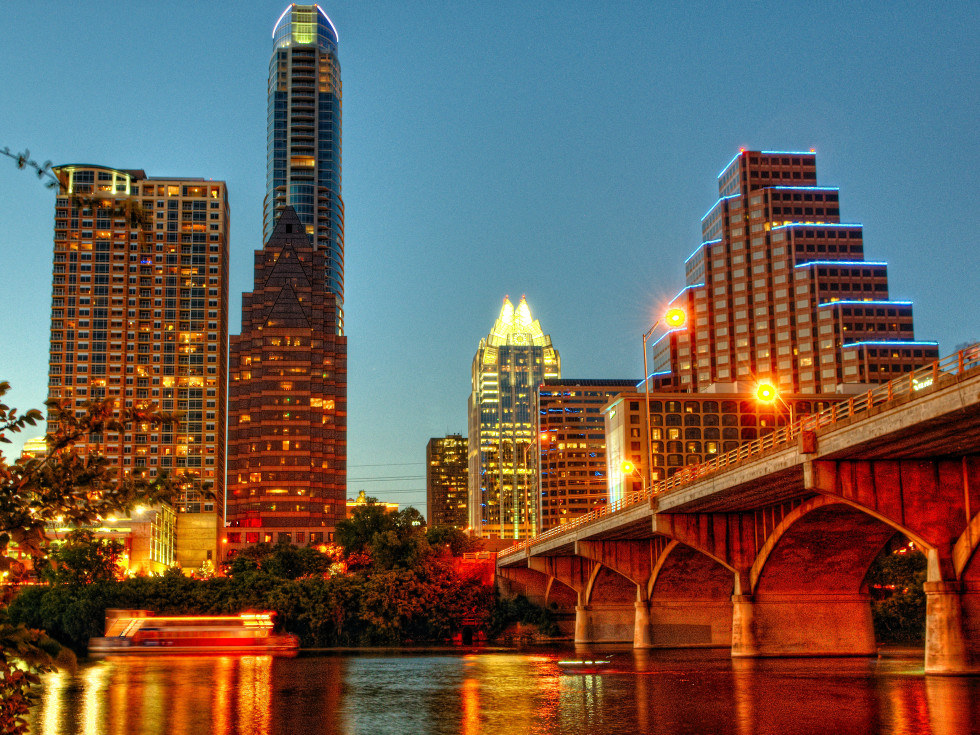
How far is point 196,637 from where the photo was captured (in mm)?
100188

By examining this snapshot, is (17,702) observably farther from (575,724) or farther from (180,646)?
(180,646)

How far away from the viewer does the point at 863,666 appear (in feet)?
206

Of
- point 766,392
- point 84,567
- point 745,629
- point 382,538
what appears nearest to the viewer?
point 766,392

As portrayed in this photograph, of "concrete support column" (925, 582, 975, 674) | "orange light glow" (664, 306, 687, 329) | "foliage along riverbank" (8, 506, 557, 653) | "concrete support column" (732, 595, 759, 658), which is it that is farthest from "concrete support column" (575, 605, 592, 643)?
"concrete support column" (925, 582, 975, 674)

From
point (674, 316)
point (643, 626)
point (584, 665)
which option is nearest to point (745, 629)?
point (584, 665)

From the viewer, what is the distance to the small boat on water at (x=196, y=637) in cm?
9994

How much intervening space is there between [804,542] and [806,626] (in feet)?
26.4

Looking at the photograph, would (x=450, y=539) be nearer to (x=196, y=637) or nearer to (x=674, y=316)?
(x=196, y=637)

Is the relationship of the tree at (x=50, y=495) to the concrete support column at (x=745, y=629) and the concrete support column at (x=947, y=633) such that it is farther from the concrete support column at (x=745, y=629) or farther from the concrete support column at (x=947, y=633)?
the concrete support column at (x=745, y=629)

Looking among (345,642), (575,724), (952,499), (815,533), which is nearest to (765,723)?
(575,724)

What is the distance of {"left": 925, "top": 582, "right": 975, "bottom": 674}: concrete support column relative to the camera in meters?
47.3

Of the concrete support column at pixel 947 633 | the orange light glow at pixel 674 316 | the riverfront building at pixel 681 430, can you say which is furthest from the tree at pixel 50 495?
the riverfront building at pixel 681 430

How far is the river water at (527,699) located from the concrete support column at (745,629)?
180 cm

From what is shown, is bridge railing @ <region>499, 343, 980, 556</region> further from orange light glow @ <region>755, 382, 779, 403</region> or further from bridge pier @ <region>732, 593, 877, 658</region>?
bridge pier @ <region>732, 593, 877, 658</region>
